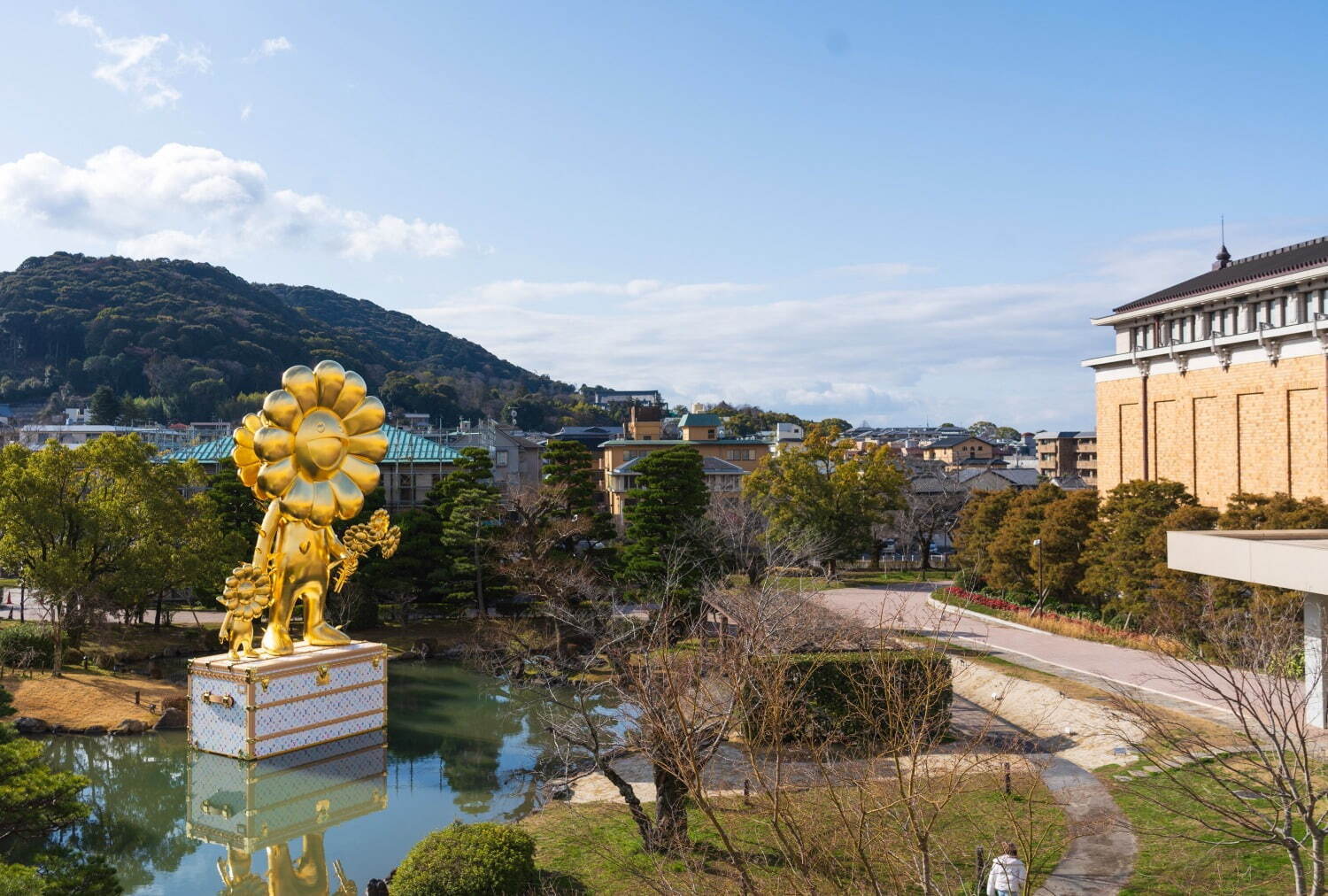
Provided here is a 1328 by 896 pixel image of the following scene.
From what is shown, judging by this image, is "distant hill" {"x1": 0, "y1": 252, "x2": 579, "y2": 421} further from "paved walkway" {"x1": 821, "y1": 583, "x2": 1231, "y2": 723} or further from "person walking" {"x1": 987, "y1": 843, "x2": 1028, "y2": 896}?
"person walking" {"x1": 987, "y1": 843, "x2": 1028, "y2": 896}

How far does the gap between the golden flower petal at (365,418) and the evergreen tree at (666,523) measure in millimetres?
10203

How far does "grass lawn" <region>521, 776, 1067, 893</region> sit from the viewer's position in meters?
10.2

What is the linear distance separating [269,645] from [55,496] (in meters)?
8.83

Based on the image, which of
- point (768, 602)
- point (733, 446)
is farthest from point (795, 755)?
point (733, 446)

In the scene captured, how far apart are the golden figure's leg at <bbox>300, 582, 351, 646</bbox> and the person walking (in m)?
12.7

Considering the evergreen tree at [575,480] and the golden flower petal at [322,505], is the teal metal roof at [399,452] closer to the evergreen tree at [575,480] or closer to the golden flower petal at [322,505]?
the evergreen tree at [575,480]

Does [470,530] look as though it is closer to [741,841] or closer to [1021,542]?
[1021,542]

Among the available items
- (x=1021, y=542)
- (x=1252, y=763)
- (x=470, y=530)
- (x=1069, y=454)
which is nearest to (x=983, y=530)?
(x=1021, y=542)

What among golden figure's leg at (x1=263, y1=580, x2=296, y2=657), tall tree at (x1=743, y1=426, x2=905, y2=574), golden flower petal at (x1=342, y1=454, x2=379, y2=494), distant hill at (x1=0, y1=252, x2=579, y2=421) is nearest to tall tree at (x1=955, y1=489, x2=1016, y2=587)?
tall tree at (x1=743, y1=426, x2=905, y2=574)

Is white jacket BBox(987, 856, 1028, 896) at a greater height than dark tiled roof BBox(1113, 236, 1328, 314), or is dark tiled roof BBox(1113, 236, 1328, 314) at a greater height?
dark tiled roof BBox(1113, 236, 1328, 314)

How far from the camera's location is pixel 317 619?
725 inches

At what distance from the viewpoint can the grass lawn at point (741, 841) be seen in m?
10.2

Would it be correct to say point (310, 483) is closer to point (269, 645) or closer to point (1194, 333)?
point (269, 645)

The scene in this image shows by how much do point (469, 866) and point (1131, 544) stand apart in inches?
838
